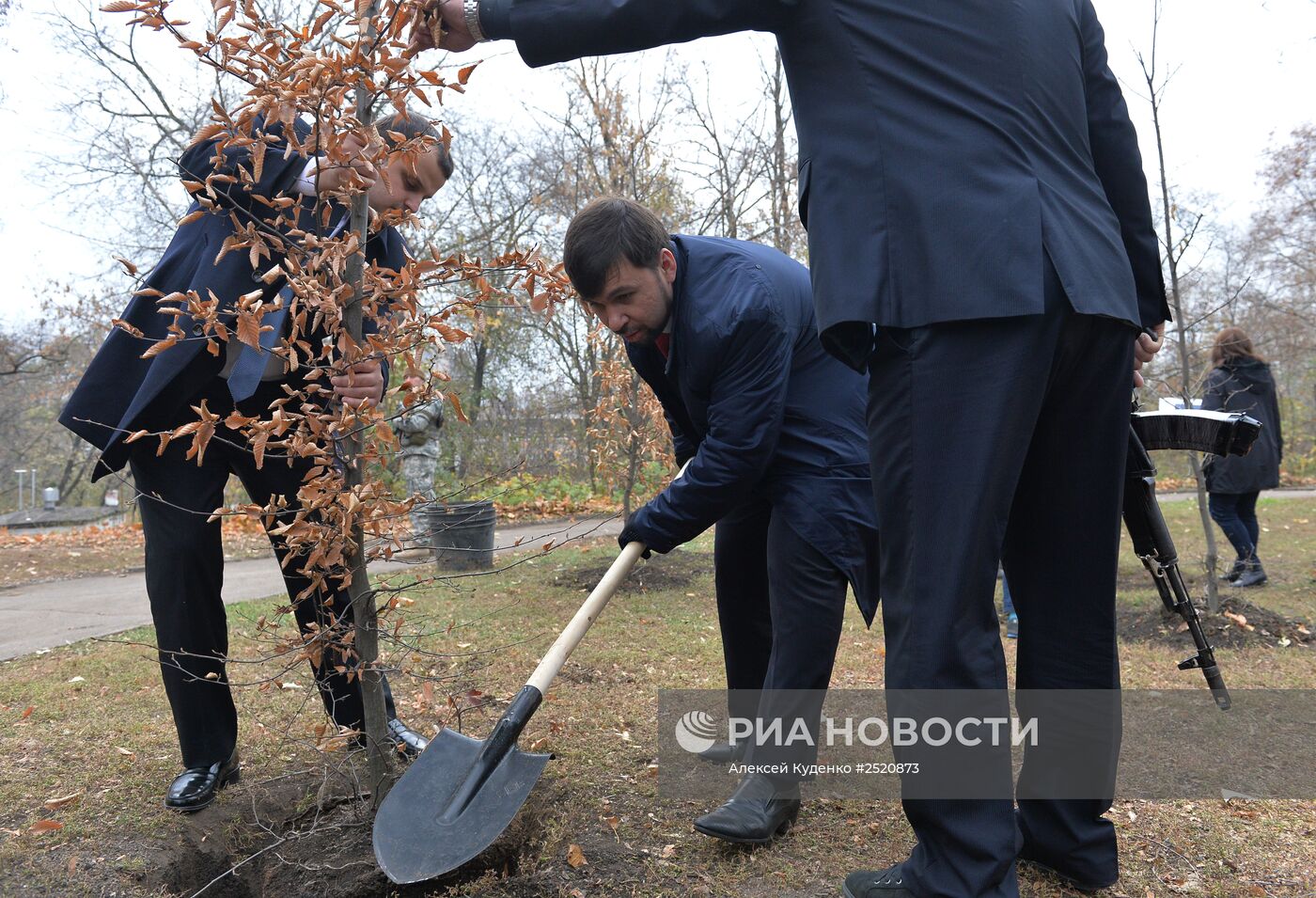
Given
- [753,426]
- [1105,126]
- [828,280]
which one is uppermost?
[1105,126]

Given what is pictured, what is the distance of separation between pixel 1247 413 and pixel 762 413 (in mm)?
6309

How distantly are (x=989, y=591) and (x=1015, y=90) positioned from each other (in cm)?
92

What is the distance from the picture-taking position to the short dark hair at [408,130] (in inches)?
85.7

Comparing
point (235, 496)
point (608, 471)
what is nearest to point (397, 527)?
point (608, 471)

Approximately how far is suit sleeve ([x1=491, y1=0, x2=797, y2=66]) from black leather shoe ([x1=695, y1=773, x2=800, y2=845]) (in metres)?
1.77

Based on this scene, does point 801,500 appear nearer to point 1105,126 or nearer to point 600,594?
point 600,594

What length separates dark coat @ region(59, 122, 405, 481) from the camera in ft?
7.91

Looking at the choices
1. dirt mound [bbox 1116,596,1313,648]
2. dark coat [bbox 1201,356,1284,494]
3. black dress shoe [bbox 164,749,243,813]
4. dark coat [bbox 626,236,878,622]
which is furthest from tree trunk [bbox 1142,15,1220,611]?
black dress shoe [bbox 164,749,243,813]

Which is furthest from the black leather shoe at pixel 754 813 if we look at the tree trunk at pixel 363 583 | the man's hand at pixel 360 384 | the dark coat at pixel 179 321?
the dark coat at pixel 179 321

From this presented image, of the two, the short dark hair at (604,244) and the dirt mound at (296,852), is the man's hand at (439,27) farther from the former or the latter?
the dirt mound at (296,852)

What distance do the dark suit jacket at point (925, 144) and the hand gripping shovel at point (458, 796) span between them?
1185 mm

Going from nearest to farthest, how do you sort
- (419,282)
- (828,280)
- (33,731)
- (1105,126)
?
1. (828,280)
2. (1105,126)
3. (419,282)
4. (33,731)

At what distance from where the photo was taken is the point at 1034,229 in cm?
164

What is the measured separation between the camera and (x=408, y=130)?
230 cm
